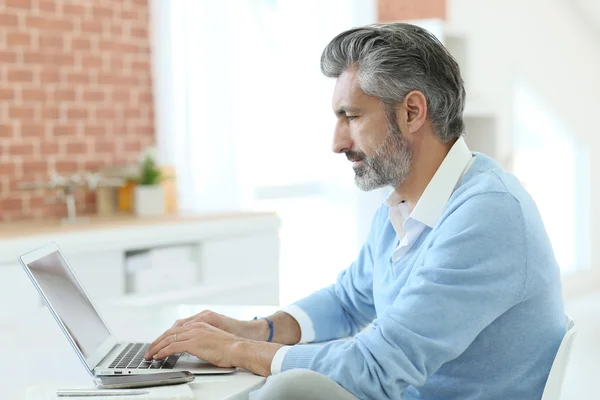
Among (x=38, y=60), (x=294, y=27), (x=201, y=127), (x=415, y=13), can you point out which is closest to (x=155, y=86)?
(x=201, y=127)

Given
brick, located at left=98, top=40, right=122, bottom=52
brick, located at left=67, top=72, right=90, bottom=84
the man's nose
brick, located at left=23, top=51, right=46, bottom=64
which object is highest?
brick, located at left=98, top=40, right=122, bottom=52

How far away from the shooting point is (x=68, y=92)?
3928 millimetres

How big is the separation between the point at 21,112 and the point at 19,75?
0.53ft

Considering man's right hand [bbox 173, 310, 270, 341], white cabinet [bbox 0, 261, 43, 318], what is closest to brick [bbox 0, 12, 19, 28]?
white cabinet [bbox 0, 261, 43, 318]

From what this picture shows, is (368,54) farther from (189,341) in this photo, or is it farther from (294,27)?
(294,27)

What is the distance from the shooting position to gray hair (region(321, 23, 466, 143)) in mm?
1709

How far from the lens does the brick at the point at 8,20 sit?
12.0 feet

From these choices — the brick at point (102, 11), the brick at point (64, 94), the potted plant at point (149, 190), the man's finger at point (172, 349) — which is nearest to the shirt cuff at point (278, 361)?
the man's finger at point (172, 349)

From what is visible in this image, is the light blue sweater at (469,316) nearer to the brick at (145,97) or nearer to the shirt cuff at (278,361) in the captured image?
the shirt cuff at (278,361)

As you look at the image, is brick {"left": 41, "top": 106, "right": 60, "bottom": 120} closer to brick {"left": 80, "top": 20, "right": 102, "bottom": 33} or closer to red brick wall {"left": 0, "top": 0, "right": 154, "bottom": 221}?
red brick wall {"left": 0, "top": 0, "right": 154, "bottom": 221}

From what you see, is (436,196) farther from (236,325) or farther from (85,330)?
(85,330)

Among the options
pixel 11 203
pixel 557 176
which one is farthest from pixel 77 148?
pixel 557 176

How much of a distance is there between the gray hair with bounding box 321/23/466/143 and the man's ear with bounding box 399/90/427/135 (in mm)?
11

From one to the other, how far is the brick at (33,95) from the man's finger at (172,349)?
8.21 feet
